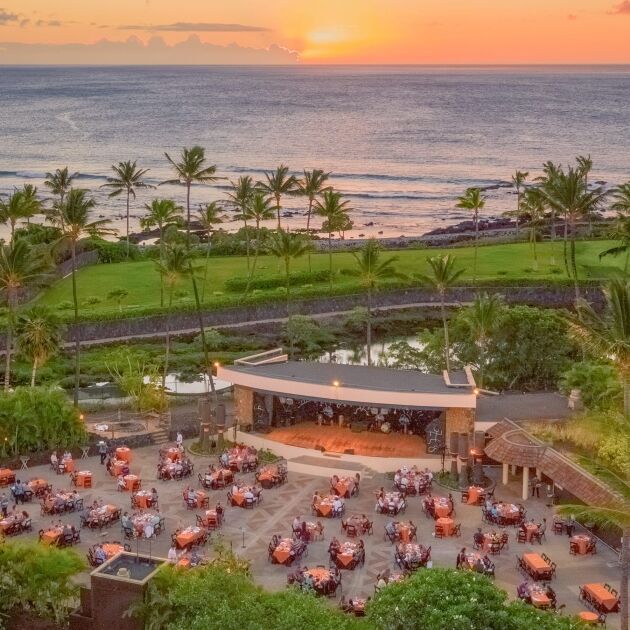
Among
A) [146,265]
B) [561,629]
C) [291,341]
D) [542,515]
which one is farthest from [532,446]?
[146,265]

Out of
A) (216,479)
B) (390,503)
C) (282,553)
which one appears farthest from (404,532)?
(216,479)

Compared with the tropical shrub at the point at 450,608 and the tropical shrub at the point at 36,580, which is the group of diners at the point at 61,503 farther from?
the tropical shrub at the point at 450,608

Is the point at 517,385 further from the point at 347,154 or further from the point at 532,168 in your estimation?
the point at 347,154

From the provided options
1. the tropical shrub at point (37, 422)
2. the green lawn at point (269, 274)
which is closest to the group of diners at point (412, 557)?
the tropical shrub at point (37, 422)

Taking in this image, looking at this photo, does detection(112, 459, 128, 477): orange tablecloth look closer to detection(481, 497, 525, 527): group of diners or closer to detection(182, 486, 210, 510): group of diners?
detection(182, 486, 210, 510): group of diners

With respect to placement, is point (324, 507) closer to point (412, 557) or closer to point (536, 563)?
point (412, 557)

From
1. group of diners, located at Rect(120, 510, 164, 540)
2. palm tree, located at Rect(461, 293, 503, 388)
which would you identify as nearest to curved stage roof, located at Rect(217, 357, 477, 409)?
palm tree, located at Rect(461, 293, 503, 388)
